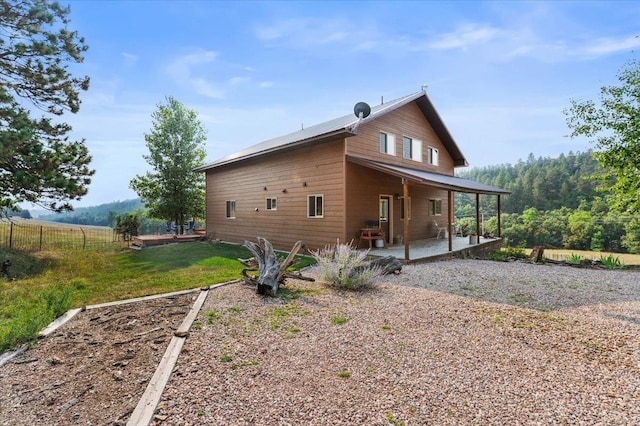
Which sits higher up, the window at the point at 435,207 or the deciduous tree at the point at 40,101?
the deciduous tree at the point at 40,101

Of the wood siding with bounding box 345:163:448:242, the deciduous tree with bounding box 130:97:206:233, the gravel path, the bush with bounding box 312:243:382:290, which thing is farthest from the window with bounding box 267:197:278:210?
the deciduous tree with bounding box 130:97:206:233

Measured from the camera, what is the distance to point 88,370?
312 cm

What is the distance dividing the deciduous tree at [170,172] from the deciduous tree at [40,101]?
33.5 ft

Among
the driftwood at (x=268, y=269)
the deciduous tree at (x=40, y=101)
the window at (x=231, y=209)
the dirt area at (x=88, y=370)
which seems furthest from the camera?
the window at (x=231, y=209)

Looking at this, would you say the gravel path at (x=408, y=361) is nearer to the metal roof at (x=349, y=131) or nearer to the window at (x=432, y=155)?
the metal roof at (x=349, y=131)

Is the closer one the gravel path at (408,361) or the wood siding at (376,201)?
the gravel path at (408,361)

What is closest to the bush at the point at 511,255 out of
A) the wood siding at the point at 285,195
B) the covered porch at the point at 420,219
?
the covered porch at the point at 420,219

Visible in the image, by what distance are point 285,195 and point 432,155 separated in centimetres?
793

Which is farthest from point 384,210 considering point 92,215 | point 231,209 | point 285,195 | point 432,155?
point 92,215

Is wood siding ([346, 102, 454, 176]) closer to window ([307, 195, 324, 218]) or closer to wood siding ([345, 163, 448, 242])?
wood siding ([345, 163, 448, 242])

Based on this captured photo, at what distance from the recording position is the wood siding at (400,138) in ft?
36.3

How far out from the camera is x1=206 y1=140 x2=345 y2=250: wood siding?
10.6 meters

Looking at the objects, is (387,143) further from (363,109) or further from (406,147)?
(363,109)

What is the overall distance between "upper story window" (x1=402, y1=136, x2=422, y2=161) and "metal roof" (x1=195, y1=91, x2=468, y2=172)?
61.9 inches
